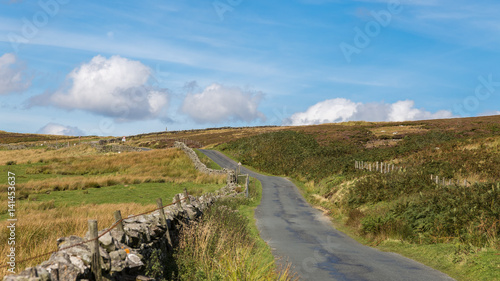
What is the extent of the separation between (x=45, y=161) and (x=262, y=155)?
31983 millimetres

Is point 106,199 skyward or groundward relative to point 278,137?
groundward

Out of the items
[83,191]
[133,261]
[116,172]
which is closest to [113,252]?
[133,261]

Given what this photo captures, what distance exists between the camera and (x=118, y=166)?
161 ft

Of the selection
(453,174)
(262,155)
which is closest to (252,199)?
(453,174)

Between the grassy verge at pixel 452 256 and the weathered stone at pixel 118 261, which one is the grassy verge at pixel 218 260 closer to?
the weathered stone at pixel 118 261

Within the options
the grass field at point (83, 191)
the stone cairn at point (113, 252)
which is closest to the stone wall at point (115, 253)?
the stone cairn at point (113, 252)

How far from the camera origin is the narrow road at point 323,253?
11891mm

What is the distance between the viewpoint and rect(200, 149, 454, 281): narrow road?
1189cm

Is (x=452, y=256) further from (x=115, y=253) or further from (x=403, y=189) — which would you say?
(x=403, y=189)

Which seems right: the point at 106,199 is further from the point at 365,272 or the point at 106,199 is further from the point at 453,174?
the point at 453,174

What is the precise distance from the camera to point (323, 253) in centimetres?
1516

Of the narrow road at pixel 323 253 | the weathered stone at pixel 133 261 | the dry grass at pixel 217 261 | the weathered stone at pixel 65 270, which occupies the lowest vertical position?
the narrow road at pixel 323 253

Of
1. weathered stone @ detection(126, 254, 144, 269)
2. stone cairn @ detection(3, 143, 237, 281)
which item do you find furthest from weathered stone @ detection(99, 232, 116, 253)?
weathered stone @ detection(126, 254, 144, 269)

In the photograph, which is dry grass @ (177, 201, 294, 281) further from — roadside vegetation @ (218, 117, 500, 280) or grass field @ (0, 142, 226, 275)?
roadside vegetation @ (218, 117, 500, 280)
